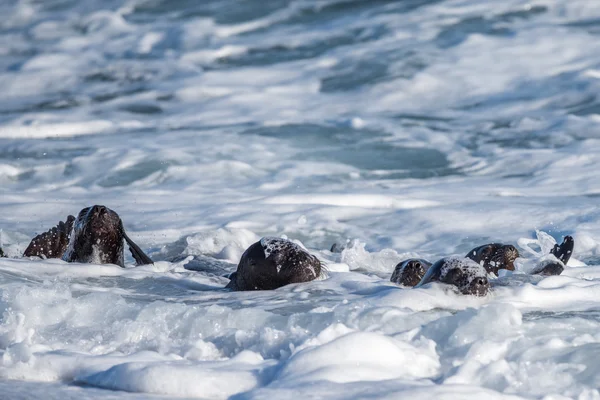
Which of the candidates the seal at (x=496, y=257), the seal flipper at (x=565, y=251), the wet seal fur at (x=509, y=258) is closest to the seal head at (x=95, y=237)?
the wet seal fur at (x=509, y=258)

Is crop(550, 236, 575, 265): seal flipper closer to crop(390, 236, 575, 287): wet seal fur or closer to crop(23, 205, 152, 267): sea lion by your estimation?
crop(390, 236, 575, 287): wet seal fur

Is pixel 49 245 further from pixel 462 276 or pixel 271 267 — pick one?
pixel 462 276

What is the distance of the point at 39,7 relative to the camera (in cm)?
2286

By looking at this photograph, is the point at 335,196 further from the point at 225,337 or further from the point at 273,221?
the point at 225,337

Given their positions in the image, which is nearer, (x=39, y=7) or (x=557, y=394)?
(x=557, y=394)

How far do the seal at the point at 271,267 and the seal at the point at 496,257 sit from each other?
125 centimetres

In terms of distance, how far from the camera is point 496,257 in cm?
629

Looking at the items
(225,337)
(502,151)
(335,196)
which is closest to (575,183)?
(502,151)

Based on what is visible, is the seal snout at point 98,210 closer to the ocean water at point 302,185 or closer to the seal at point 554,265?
the ocean water at point 302,185

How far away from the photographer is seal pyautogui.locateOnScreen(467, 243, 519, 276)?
625 centimetres

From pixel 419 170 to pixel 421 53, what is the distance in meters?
4.95

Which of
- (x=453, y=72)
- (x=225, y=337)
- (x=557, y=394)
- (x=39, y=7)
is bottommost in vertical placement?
(x=557, y=394)

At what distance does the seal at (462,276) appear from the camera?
5.01 metres

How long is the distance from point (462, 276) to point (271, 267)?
117cm
